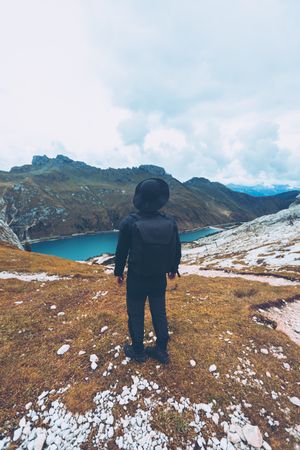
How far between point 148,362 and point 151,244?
12.4 ft

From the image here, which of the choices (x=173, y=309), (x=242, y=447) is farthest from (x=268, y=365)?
(x=173, y=309)

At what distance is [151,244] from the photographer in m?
6.03

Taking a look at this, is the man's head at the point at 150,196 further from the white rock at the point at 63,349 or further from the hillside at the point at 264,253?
the hillside at the point at 264,253

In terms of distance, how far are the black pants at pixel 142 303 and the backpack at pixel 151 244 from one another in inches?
15.6

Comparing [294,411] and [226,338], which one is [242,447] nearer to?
[294,411]

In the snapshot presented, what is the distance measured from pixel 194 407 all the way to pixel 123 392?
6.00 ft

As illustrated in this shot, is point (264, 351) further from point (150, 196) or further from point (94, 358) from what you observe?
point (150, 196)

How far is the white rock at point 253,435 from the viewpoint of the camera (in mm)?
4828


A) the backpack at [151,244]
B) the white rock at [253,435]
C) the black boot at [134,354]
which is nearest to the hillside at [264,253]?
the white rock at [253,435]

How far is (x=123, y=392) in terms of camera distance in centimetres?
600

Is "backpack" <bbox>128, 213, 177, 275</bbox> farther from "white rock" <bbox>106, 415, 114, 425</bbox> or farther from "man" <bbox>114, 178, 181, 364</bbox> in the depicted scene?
"white rock" <bbox>106, 415, 114, 425</bbox>

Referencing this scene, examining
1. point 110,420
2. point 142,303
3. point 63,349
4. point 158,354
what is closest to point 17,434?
point 110,420

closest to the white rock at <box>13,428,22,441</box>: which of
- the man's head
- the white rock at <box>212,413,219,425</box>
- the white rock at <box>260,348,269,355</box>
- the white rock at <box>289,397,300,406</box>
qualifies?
the white rock at <box>212,413,219,425</box>

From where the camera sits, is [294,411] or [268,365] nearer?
[294,411]
